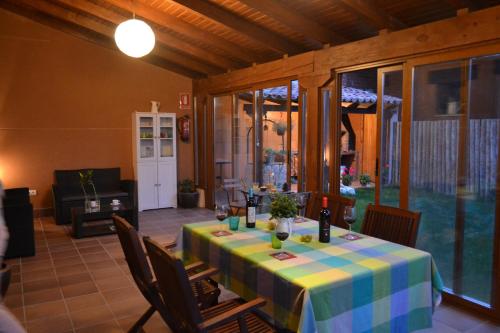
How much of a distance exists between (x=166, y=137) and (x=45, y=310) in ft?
15.4

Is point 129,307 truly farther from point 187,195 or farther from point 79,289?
point 187,195

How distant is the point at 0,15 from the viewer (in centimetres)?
654

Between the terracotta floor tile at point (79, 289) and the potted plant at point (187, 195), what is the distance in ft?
12.4

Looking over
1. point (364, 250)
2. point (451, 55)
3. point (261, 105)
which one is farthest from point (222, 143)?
point (364, 250)

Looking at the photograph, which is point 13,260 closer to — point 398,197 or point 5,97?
point 5,97

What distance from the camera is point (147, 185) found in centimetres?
748

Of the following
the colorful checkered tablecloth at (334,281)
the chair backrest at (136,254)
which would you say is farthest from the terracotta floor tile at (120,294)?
the colorful checkered tablecloth at (334,281)

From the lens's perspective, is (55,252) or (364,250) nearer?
(364,250)

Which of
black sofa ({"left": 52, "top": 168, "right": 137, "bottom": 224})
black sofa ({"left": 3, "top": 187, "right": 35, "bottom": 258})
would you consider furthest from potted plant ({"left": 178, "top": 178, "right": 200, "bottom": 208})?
black sofa ({"left": 3, "top": 187, "right": 35, "bottom": 258})

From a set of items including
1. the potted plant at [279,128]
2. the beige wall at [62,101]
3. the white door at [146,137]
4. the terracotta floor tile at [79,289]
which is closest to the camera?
the terracotta floor tile at [79,289]

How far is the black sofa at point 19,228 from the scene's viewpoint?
4492 millimetres

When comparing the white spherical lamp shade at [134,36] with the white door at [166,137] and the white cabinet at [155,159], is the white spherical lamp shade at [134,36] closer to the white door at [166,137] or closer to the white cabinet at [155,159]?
the white cabinet at [155,159]

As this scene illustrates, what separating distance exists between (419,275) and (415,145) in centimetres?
193

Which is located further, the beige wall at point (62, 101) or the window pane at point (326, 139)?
the beige wall at point (62, 101)
